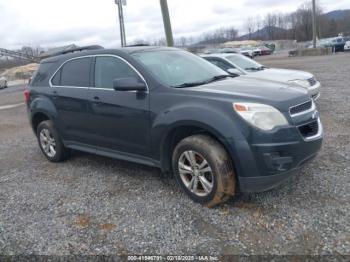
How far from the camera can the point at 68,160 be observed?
20.6 ft

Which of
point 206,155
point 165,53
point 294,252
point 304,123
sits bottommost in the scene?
point 294,252

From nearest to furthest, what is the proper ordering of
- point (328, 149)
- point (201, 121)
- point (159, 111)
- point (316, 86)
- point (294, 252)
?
point (294, 252)
point (201, 121)
point (159, 111)
point (328, 149)
point (316, 86)

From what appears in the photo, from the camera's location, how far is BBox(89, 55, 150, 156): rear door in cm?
450

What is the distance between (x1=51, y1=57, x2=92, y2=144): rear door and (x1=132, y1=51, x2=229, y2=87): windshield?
3.22 ft

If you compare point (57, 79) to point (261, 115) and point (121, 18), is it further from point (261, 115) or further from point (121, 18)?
point (121, 18)

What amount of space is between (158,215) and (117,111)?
147 cm

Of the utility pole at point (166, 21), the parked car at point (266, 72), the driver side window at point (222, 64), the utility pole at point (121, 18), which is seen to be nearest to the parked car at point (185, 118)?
the parked car at point (266, 72)

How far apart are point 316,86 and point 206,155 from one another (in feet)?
19.2

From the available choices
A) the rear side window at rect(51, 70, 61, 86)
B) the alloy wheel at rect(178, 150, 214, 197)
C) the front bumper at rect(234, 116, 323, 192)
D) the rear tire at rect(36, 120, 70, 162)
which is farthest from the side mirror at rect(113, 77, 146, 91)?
Result: the rear tire at rect(36, 120, 70, 162)

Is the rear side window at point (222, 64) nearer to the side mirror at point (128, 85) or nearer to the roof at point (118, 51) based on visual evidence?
the roof at point (118, 51)

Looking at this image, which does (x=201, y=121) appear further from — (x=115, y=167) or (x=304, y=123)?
(x=115, y=167)

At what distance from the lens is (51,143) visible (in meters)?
6.13

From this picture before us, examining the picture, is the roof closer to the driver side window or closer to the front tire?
the front tire

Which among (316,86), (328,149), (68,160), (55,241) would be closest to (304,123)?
(328,149)
